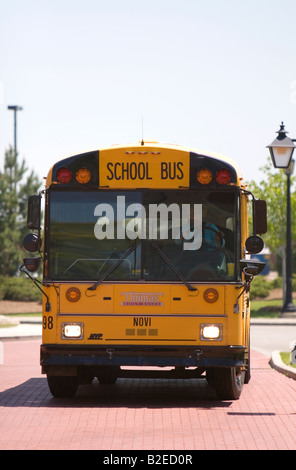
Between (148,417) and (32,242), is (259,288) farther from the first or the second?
(148,417)

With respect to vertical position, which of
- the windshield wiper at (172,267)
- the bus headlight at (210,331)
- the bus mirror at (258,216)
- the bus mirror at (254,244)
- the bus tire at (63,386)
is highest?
the bus mirror at (258,216)

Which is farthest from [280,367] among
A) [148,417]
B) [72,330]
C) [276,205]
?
[276,205]

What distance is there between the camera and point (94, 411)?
11.8 m

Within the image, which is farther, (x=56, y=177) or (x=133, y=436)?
(x=56, y=177)

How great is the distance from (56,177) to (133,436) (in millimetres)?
3889

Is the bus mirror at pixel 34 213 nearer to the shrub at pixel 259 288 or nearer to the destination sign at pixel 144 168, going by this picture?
the destination sign at pixel 144 168

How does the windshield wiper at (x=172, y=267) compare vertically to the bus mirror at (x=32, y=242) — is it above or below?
below

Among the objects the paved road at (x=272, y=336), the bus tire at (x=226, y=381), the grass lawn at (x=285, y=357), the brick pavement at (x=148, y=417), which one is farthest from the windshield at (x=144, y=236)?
the paved road at (x=272, y=336)

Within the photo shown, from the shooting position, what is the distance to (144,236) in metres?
12.3

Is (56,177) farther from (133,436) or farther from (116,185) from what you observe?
(133,436)

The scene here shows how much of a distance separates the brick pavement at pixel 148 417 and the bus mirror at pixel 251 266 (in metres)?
1.62

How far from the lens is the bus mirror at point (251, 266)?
12055mm
